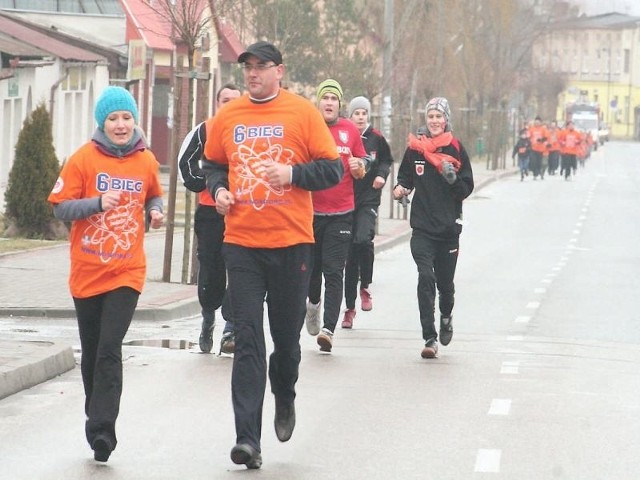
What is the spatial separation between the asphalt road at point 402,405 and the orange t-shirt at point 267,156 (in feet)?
3.58

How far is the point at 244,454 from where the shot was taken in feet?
25.8

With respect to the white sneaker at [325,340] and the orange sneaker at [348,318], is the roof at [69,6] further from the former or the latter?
the white sneaker at [325,340]

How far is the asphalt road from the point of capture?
27.0 ft

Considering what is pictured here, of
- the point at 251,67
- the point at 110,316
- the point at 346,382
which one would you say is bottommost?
the point at 346,382

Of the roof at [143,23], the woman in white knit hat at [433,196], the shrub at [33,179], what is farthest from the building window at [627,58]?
the woman in white knit hat at [433,196]

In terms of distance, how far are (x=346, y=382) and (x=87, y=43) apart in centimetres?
2753

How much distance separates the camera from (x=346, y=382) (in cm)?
1113

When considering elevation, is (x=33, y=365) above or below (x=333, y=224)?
below

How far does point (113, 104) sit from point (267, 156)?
2.60 ft

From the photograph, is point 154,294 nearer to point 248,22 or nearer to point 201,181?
point 201,181

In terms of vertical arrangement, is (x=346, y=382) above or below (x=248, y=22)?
below

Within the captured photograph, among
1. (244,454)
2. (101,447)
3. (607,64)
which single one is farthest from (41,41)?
(607,64)

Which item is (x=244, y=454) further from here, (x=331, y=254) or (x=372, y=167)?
(x=372, y=167)

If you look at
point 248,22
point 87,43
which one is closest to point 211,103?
point 248,22
